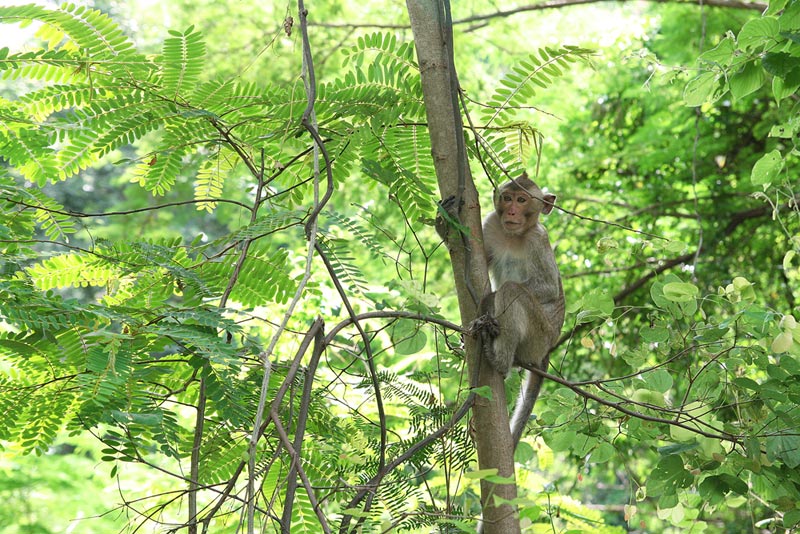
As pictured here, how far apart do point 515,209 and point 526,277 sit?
518mm

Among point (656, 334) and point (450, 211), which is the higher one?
point (450, 211)

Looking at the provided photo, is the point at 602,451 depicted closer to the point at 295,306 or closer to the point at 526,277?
the point at 295,306

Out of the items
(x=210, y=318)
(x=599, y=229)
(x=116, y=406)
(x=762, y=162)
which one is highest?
(x=599, y=229)

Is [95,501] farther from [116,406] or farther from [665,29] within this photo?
[665,29]

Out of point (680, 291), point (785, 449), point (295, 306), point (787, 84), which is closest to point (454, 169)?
point (295, 306)

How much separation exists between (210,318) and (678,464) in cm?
186

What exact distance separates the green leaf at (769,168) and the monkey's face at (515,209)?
1.98m

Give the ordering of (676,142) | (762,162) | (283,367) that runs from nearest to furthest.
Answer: (283,367), (762,162), (676,142)

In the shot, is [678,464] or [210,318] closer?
A: [210,318]

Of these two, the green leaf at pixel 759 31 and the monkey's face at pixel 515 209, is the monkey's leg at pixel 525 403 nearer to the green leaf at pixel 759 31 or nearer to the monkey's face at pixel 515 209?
the monkey's face at pixel 515 209

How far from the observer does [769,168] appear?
308cm

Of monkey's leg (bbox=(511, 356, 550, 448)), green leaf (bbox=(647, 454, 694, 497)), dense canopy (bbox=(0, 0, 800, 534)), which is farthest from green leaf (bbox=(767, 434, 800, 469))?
monkey's leg (bbox=(511, 356, 550, 448))

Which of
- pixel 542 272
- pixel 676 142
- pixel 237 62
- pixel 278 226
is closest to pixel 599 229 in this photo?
pixel 676 142

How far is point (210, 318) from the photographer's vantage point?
2.11 metres
